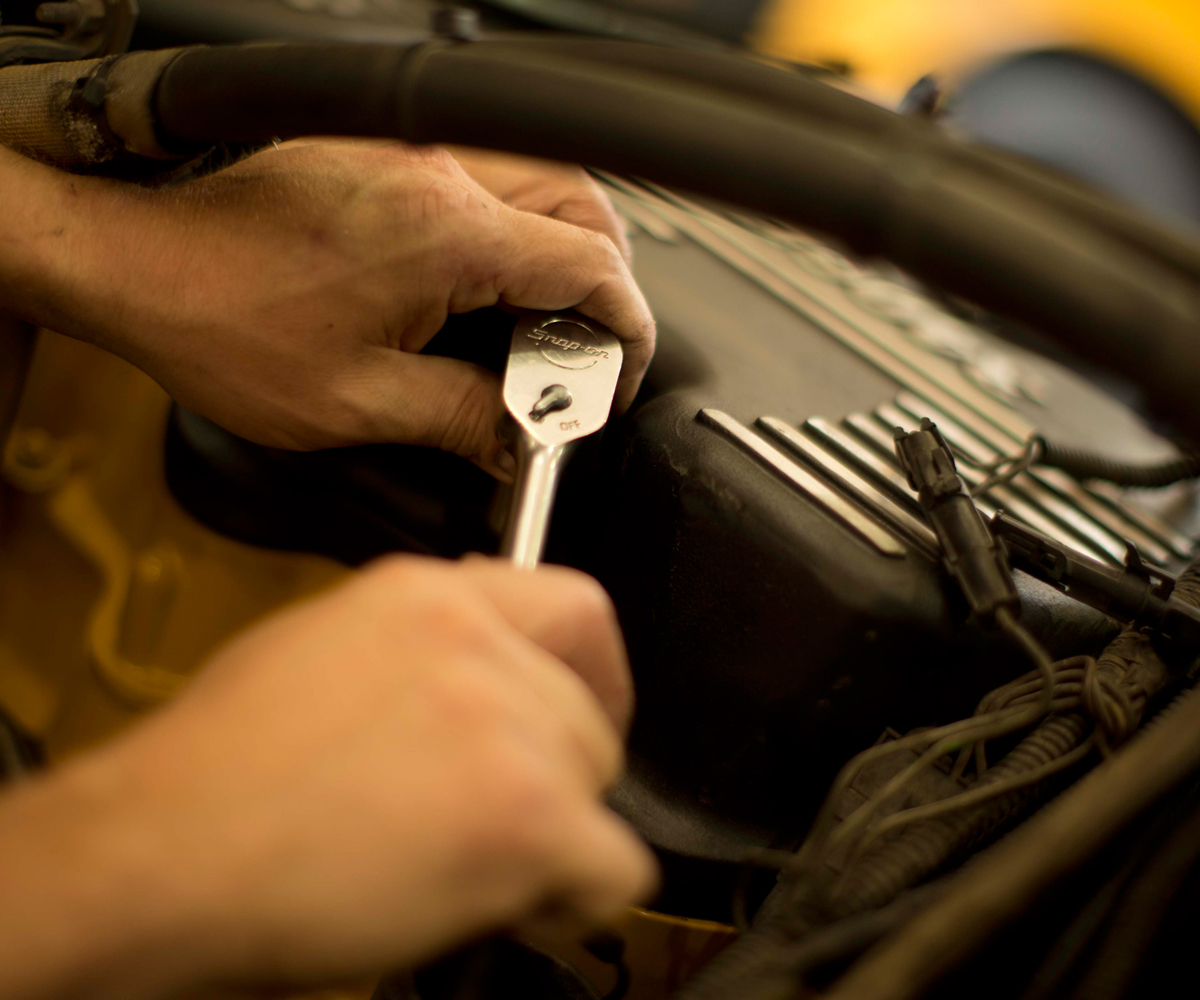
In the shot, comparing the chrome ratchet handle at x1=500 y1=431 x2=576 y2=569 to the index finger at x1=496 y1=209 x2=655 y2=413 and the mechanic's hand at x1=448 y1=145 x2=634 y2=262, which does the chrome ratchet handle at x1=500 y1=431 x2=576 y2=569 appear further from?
the mechanic's hand at x1=448 y1=145 x2=634 y2=262

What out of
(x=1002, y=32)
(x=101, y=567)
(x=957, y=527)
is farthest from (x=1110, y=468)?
(x=1002, y=32)

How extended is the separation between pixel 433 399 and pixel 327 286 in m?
0.09

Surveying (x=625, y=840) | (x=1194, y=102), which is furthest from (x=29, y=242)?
(x=1194, y=102)

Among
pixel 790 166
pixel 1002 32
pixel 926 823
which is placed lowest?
pixel 926 823

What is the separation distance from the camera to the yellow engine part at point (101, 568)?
74 cm

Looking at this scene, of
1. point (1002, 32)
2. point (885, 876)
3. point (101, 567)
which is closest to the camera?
point (885, 876)

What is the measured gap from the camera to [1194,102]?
2.45 meters

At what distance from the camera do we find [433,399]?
577 mm

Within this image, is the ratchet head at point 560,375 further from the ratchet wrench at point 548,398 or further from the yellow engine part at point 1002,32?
the yellow engine part at point 1002,32

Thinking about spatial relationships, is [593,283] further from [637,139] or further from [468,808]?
[468,808]

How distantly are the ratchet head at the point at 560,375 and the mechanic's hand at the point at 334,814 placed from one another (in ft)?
0.77

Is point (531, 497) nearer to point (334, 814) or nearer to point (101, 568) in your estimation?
point (334, 814)

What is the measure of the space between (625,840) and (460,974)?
214 mm

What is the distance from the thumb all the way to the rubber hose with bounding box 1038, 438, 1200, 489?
0.45 m
